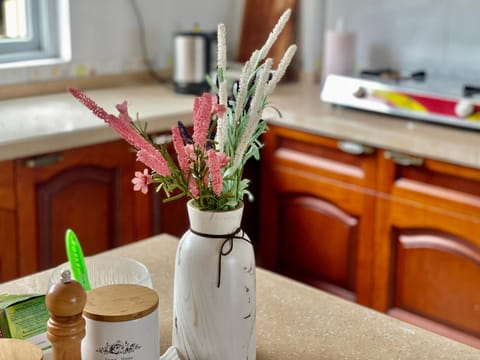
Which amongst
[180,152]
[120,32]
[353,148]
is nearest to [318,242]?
[353,148]

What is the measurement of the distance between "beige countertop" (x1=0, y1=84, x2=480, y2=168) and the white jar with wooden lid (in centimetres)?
130

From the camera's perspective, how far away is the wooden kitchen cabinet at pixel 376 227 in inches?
94.7

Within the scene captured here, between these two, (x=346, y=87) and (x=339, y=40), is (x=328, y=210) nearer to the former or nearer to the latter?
(x=346, y=87)

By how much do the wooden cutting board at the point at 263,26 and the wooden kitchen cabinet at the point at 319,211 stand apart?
1.98ft

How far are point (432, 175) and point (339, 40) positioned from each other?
817mm

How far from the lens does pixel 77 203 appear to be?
258cm

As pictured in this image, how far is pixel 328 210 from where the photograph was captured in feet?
9.10

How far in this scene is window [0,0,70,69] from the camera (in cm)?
296

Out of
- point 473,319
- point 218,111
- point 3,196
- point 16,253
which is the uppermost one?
point 218,111

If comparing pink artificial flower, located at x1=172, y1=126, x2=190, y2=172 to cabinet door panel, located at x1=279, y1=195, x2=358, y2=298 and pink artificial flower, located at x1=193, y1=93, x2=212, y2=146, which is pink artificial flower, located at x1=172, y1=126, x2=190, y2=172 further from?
cabinet door panel, located at x1=279, y1=195, x2=358, y2=298

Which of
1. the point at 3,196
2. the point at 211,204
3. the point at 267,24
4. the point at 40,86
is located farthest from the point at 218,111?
the point at 267,24

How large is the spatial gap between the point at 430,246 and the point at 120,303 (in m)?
1.57

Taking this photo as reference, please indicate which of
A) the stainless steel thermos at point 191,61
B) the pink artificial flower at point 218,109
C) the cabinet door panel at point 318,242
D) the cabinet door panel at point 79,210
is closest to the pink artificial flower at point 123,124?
the pink artificial flower at point 218,109

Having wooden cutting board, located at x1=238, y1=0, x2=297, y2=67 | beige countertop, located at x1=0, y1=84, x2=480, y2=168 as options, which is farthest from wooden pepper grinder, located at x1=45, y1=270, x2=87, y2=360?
wooden cutting board, located at x1=238, y1=0, x2=297, y2=67
